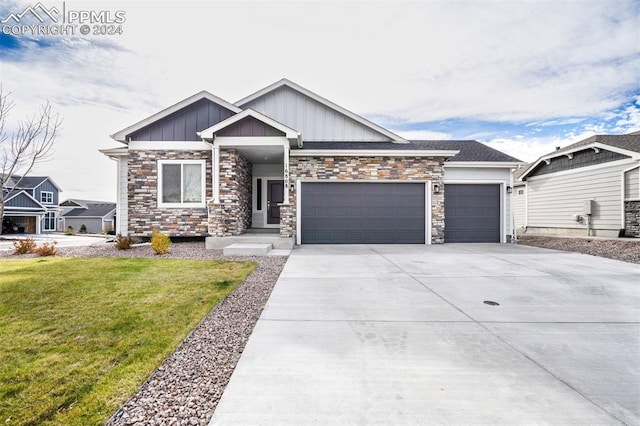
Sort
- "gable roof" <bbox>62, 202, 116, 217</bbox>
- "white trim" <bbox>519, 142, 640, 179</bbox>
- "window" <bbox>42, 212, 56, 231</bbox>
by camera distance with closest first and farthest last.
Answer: "white trim" <bbox>519, 142, 640, 179</bbox> < "window" <bbox>42, 212, 56, 231</bbox> < "gable roof" <bbox>62, 202, 116, 217</bbox>

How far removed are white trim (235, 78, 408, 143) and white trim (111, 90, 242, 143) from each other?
1.40 metres

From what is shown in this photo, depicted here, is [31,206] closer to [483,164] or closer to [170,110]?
[170,110]

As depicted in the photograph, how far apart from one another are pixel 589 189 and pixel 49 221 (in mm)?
49247

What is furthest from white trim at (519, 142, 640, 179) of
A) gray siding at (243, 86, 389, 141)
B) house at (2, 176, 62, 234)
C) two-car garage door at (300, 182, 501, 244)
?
house at (2, 176, 62, 234)

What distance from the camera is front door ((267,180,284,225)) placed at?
40.0 feet

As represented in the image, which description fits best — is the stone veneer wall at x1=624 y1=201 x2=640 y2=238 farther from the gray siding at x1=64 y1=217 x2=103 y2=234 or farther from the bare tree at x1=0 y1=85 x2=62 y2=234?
the gray siding at x1=64 y1=217 x2=103 y2=234

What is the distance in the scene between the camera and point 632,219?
11406 mm

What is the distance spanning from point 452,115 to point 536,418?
21754mm

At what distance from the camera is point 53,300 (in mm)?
3926

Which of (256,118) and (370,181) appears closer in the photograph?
(256,118)

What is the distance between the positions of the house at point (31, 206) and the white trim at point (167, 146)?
70.0ft

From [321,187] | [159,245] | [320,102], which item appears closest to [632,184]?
[321,187]

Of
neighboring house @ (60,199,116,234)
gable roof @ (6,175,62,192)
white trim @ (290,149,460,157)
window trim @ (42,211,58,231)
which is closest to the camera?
white trim @ (290,149,460,157)

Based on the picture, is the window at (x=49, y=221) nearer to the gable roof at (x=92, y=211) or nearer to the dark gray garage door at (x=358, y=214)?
the gable roof at (x=92, y=211)
